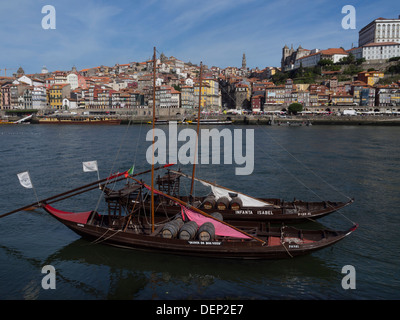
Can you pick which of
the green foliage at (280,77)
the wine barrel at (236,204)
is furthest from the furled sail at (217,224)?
the green foliage at (280,77)

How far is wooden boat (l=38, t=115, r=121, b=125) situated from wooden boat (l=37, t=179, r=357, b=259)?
3357 inches

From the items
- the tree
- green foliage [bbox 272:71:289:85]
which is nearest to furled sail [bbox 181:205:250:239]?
the tree

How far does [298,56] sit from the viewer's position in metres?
134

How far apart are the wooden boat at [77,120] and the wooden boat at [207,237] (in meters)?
85.3

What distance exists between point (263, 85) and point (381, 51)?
3849 centimetres

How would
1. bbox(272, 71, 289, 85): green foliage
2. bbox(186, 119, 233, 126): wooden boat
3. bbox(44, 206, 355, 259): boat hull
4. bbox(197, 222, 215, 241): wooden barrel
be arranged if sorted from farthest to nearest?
bbox(272, 71, 289, 85): green foliage < bbox(186, 119, 233, 126): wooden boat < bbox(197, 222, 215, 241): wooden barrel < bbox(44, 206, 355, 259): boat hull

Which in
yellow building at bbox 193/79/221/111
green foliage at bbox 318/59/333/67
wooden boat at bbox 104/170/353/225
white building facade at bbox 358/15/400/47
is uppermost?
white building facade at bbox 358/15/400/47

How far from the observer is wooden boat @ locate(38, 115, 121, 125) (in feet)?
315

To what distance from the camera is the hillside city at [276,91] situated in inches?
3760

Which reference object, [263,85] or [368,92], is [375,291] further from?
[263,85]

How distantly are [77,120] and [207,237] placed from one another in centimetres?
9594

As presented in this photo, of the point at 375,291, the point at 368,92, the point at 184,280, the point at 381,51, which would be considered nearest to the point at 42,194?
the point at 184,280

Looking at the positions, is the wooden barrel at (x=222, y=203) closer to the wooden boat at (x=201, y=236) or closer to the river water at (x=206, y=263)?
the wooden boat at (x=201, y=236)

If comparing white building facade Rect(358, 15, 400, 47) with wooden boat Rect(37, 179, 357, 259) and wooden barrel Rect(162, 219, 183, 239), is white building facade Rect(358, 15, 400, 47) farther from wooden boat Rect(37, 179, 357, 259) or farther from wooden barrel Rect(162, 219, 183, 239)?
wooden barrel Rect(162, 219, 183, 239)
